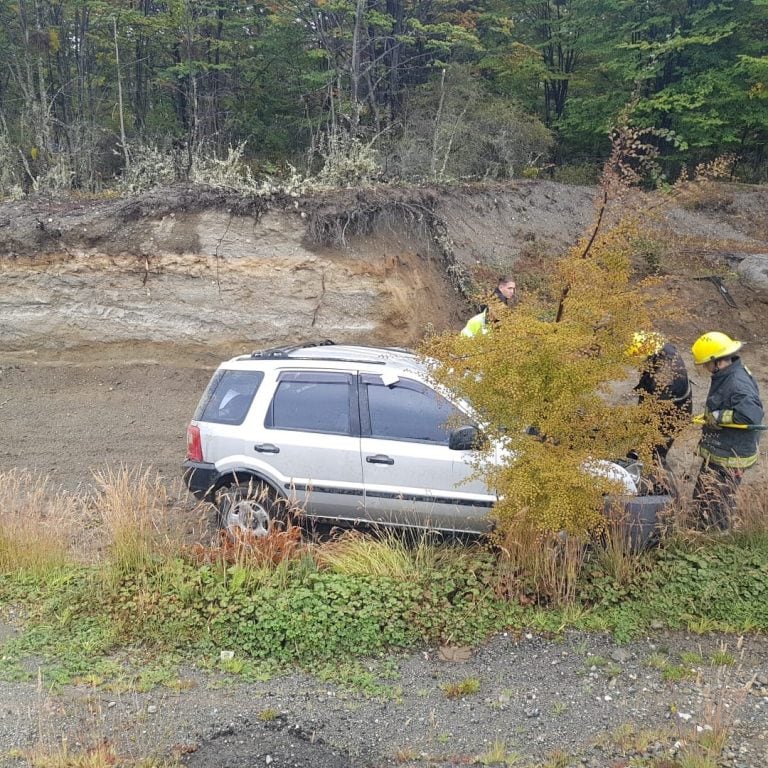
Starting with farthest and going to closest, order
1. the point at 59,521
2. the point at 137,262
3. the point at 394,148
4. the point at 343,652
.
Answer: the point at 394,148
the point at 137,262
the point at 59,521
the point at 343,652

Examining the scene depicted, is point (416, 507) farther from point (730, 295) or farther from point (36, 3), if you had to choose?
point (36, 3)

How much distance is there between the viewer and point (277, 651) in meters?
5.22

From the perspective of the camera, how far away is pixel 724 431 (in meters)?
6.47

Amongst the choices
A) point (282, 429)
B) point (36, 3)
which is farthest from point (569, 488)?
point (36, 3)

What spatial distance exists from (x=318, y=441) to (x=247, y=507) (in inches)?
34.3

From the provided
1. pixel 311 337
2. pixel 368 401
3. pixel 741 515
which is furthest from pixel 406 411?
pixel 311 337

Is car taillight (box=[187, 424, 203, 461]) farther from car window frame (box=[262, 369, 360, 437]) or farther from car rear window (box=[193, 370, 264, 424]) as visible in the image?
car window frame (box=[262, 369, 360, 437])

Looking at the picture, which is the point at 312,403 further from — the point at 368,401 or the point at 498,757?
the point at 498,757

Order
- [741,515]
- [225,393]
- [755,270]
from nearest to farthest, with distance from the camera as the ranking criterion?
[741,515] < [225,393] < [755,270]

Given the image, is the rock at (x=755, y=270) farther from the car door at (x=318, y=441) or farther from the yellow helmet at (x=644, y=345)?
the car door at (x=318, y=441)

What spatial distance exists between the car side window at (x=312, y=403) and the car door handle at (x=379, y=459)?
0.33 meters

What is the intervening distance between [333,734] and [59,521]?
3.39 metres

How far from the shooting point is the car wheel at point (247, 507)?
21.7ft

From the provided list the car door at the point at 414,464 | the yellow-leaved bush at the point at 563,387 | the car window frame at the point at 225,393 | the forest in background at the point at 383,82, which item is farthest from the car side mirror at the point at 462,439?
the forest in background at the point at 383,82
